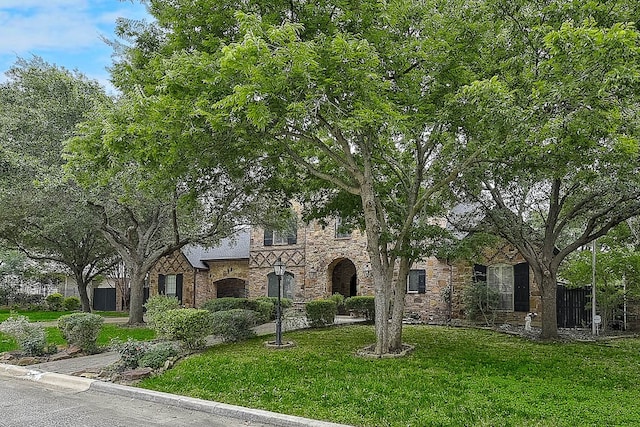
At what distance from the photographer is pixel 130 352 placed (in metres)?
9.62

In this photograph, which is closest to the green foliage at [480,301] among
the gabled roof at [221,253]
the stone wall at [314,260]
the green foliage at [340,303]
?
the stone wall at [314,260]

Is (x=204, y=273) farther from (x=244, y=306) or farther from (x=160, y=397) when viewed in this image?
(x=160, y=397)

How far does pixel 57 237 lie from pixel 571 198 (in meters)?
18.4

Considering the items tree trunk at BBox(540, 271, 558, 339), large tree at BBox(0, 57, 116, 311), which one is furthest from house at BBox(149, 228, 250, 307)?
tree trunk at BBox(540, 271, 558, 339)

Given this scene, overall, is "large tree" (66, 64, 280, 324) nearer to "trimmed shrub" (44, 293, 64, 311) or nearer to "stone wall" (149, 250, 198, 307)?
"stone wall" (149, 250, 198, 307)

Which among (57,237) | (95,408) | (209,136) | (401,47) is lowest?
(95,408)

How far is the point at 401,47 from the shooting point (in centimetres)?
927

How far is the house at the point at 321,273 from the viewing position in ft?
62.4

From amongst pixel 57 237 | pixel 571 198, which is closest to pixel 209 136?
pixel 571 198

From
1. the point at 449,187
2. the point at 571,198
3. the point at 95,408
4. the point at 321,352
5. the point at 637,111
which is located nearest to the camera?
the point at 95,408

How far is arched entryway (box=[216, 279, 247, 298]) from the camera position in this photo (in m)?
27.7

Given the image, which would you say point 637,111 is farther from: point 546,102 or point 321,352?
point 321,352

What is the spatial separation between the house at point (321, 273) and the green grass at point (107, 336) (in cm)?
493

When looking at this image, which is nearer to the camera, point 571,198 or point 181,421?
point 181,421
